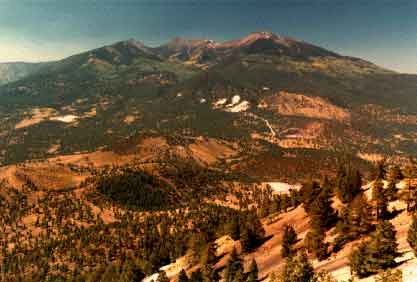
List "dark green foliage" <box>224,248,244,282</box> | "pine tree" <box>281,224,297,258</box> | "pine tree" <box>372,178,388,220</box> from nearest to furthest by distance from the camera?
"dark green foliage" <box>224,248,244,282</box> → "pine tree" <box>372,178,388,220</box> → "pine tree" <box>281,224,297,258</box>

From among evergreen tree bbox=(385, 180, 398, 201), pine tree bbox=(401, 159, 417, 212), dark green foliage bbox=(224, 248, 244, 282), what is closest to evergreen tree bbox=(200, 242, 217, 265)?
dark green foliage bbox=(224, 248, 244, 282)

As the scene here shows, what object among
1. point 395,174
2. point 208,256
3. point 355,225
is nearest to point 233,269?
point 208,256

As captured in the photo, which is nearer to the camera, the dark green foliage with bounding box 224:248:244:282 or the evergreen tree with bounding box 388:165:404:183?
the dark green foliage with bounding box 224:248:244:282

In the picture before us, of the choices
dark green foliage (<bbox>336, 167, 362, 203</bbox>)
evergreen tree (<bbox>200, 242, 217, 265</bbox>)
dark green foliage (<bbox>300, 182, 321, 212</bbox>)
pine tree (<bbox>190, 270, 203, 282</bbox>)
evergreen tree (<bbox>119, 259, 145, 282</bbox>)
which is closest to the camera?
pine tree (<bbox>190, 270, 203, 282</bbox>)

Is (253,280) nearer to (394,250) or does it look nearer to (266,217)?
(394,250)

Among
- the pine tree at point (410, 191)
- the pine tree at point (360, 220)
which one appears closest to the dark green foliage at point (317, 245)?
the pine tree at point (360, 220)

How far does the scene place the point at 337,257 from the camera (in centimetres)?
10388

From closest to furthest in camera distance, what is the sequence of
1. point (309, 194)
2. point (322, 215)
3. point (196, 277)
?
point (196, 277)
point (322, 215)
point (309, 194)

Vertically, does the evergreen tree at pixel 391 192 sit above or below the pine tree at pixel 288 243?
above

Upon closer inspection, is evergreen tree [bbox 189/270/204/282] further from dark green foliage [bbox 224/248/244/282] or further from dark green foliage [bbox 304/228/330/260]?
dark green foliage [bbox 304/228/330/260]

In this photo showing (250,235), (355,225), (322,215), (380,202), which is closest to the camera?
(355,225)

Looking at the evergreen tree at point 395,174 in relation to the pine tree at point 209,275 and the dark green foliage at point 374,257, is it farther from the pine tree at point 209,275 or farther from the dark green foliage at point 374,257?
the pine tree at point 209,275

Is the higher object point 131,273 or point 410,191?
point 410,191

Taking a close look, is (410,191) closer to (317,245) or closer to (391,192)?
(391,192)
